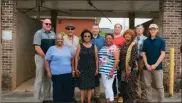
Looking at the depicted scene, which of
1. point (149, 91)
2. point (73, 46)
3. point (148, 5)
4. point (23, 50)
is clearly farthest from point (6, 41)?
point (148, 5)

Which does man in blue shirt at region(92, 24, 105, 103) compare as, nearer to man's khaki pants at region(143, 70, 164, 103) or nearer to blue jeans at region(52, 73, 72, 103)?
blue jeans at region(52, 73, 72, 103)

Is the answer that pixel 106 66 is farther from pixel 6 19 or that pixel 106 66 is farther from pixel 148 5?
pixel 148 5

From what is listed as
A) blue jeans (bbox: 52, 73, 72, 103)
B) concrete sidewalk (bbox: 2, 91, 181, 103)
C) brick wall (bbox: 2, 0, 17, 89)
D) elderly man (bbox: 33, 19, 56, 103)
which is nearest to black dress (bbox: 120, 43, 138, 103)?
concrete sidewalk (bbox: 2, 91, 181, 103)

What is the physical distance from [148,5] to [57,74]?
7237 mm

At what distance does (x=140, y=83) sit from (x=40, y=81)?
214cm

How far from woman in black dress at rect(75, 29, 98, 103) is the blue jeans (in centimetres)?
30

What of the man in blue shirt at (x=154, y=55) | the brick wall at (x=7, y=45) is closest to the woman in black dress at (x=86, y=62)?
the man in blue shirt at (x=154, y=55)

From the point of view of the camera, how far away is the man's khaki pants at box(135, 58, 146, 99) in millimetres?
7458

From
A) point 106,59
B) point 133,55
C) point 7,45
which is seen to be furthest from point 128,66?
point 7,45

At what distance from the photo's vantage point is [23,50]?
11.3 meters

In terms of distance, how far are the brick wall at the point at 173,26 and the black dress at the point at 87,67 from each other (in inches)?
118

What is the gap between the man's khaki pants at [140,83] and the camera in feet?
24.5

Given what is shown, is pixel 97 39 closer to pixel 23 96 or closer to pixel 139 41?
pixel 139 41

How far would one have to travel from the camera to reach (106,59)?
733 cm
